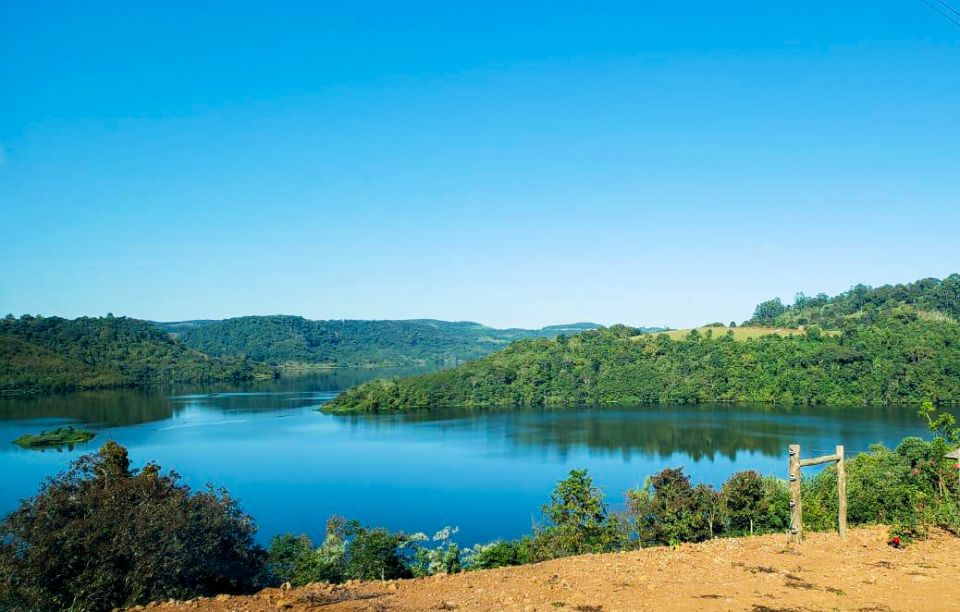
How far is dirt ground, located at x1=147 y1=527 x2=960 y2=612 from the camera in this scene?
23.2ft

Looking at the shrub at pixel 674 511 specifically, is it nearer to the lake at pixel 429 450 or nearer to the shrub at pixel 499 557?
the shrub at pixel 499 557

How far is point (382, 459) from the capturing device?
52688 millimetres

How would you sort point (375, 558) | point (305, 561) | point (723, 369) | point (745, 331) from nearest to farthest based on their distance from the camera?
1. point (375, 558)
2. point (305, 561)
3. point (723, 369)
4. point (745, 331)

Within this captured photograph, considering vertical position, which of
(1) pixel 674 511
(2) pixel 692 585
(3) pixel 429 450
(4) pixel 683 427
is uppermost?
(2) pixel 692 585

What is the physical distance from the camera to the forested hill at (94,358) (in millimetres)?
101500

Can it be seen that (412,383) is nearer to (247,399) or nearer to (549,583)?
(247,399)

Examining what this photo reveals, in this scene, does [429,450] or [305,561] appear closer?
[305,561]

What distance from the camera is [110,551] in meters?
9.70

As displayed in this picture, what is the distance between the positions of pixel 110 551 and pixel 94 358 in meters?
129

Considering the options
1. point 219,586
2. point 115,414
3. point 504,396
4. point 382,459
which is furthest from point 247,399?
point 219,586

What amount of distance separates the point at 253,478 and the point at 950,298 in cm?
10966

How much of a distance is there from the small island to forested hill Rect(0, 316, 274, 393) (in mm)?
46312

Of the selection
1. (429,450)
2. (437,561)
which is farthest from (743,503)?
(429,450)

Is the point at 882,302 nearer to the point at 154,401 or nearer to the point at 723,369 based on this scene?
the point at 723,369
